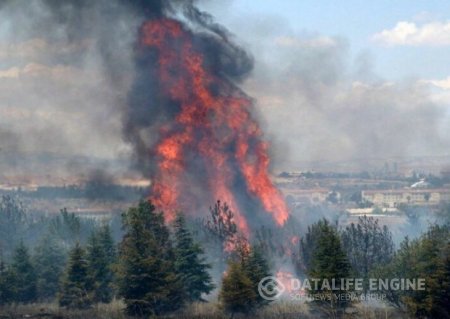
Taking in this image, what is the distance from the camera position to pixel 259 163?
88875 millimetres

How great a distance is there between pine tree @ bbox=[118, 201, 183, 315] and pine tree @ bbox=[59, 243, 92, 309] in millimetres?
3950

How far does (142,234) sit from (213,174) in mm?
48390

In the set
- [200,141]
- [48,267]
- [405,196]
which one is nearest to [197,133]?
[200,141]

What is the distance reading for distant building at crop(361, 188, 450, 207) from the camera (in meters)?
125

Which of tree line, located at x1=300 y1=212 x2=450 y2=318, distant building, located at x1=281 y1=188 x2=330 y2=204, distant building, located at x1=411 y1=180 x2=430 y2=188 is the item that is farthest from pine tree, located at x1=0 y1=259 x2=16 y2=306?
distant building, located at x1=411 y1=180 x2=430 y2=188

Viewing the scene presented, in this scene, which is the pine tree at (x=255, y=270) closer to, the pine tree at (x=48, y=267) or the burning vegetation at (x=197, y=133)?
the pine tree at (x=48, y=267)

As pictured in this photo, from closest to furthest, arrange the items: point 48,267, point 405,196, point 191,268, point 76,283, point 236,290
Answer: point 236,290 → point 76,283 → point 191,268 → point 48,267 → point 405,196

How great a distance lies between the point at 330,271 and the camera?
3609 cm

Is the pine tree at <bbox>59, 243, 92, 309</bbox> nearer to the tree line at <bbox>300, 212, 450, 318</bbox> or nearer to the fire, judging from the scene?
the tree line at <bbox>300, 212, 450, 318</bbox>

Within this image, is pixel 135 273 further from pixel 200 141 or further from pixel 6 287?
pixel 200 141


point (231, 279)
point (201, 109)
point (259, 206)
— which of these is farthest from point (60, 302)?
point (201, 109)

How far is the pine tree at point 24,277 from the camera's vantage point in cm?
4819

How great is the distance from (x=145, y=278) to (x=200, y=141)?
2048 inches

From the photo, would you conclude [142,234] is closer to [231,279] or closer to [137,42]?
[231,279]
